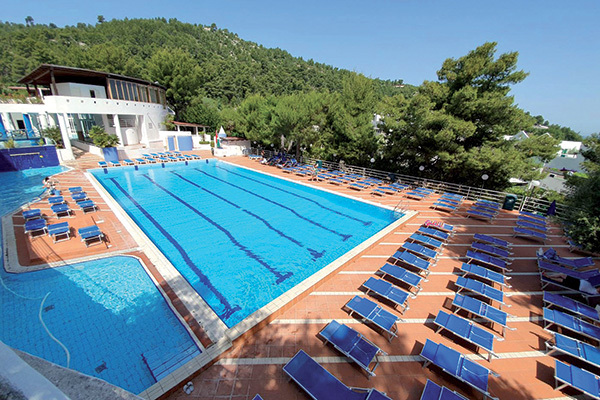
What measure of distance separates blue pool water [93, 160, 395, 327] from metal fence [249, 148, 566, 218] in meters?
5.55

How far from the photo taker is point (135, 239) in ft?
30.4

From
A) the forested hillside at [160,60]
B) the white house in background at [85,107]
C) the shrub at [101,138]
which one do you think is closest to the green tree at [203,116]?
the white house in background at [85,107]

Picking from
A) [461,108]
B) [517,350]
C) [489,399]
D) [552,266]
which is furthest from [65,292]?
[461,108]

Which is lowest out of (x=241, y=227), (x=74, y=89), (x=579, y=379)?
(x=241, y=227)

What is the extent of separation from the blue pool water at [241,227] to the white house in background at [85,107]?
697 centimetres

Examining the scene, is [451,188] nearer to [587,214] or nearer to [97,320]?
[587,214]

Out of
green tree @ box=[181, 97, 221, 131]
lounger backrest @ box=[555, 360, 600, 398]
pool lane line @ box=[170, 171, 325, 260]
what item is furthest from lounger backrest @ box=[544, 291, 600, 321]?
green tree @ box=[181, 97, 221, 131]

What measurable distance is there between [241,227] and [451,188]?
14.2m

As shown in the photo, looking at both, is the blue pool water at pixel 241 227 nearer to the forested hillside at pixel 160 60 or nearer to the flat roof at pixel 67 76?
the flat roof at pixel 67 76

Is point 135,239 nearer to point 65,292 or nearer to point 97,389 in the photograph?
point 65,292

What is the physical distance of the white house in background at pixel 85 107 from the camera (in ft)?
65.6

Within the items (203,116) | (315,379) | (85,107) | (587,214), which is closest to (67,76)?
(85,107)

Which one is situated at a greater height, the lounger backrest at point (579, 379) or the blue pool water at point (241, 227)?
the lounger backrest at point (579, 379)

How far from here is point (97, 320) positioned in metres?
5.91
